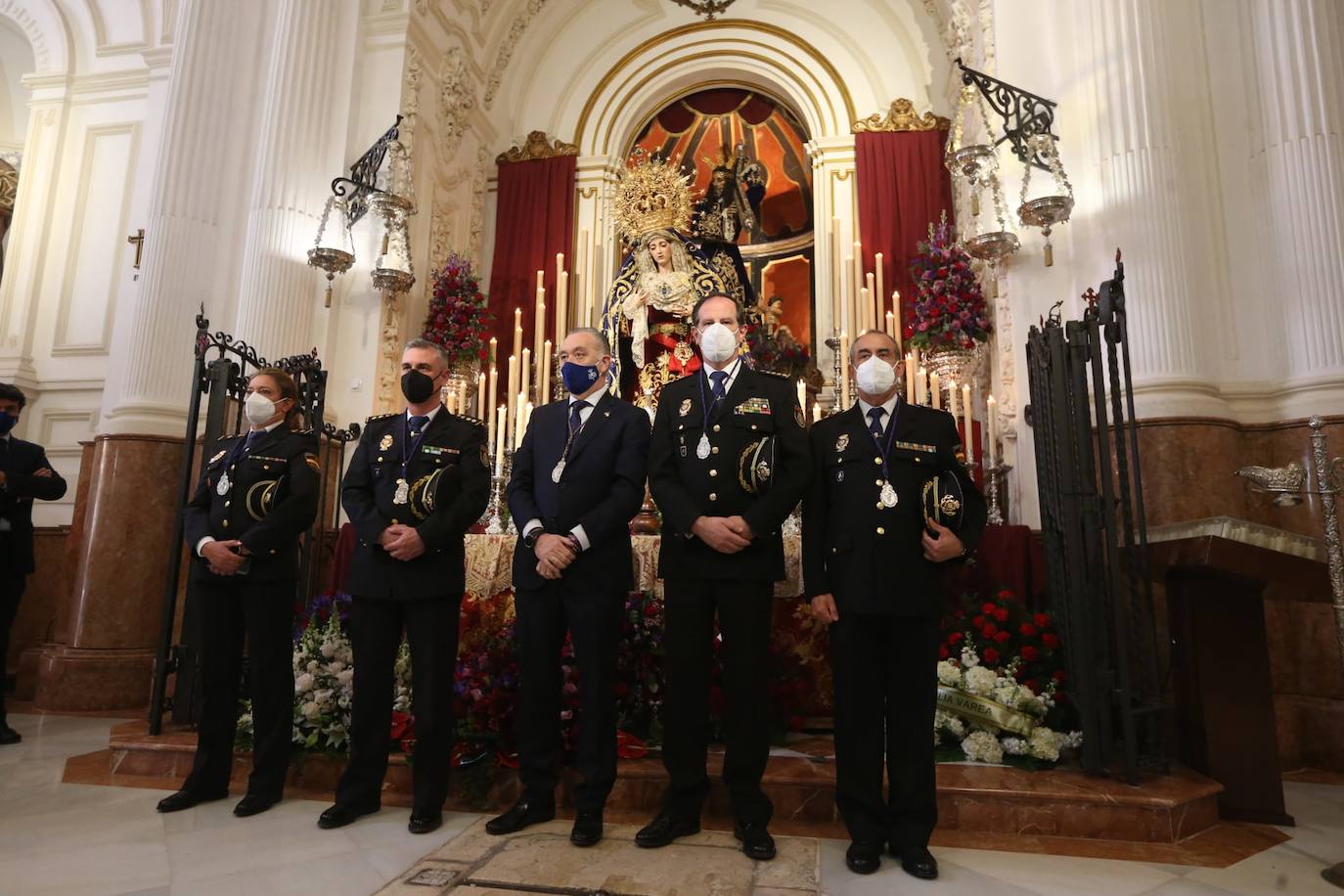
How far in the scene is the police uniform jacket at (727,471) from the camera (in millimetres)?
2568

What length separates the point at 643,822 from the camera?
284cm

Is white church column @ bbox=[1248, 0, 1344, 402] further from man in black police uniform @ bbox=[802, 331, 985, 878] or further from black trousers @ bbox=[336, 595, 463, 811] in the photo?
black trousers @ bbox=[336, 595, 463, 811]

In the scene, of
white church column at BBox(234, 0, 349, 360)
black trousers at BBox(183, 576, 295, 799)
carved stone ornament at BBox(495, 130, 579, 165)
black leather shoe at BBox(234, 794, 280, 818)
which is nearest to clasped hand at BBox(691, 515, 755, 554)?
black trousers at BBox(183, 576, 295, 799)

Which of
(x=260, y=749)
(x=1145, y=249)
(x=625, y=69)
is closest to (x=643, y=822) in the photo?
(x=260, y=749)

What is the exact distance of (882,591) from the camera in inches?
97.4

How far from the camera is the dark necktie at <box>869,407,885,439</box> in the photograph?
8.82 feet

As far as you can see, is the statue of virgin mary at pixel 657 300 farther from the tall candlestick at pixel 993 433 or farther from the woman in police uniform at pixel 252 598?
the woman in police uniform at pixel 252 598

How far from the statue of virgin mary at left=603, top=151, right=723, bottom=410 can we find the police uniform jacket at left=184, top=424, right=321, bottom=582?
9.99 feet

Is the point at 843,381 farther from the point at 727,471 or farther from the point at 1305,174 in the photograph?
the point at 727,471

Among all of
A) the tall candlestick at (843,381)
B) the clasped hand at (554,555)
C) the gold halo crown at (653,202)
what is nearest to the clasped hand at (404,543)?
the clasped hand at (554,555)

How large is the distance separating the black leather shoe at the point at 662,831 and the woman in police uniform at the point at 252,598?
1.39m

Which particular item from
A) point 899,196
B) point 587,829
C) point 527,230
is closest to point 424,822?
point 587,829

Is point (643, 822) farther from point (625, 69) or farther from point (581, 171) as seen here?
point (625, 69)

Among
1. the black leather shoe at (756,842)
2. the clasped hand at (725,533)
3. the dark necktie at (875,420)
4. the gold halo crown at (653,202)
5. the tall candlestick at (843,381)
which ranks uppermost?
the gold halo crown at (653,202)
